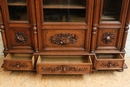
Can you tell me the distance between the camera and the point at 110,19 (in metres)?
1.56

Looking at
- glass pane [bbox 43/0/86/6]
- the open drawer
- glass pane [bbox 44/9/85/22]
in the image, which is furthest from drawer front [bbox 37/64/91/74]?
glass pane [bbox 43/0/86/6]

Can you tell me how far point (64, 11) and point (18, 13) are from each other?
1.53 ft

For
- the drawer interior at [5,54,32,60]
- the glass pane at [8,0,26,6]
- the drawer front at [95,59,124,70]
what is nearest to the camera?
the glass pane at [8,0,26,6]

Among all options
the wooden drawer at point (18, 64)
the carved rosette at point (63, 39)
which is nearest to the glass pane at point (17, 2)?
the carved rosette at point (63, 39)

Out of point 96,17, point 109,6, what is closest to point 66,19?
point 96,17

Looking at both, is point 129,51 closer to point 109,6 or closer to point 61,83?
point 109,6

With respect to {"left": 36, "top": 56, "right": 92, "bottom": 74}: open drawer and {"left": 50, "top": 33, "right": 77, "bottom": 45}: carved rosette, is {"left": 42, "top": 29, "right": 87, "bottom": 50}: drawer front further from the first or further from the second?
{"left": 36, "top": 56, "right": 92, "bottom": 74}: open drawer

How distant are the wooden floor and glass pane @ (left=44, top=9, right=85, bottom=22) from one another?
62 cm

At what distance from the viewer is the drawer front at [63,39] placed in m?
1.57

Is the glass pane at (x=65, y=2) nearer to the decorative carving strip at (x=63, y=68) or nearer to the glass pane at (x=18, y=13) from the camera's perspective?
the glass pane at (x=18, y=13)

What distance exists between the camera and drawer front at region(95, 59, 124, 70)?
62.7 inches

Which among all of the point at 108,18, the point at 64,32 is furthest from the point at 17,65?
the point at 108,18

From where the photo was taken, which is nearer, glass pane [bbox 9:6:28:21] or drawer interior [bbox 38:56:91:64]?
glass pane [bbox 9:6:28:21]

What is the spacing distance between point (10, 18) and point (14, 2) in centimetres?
17
